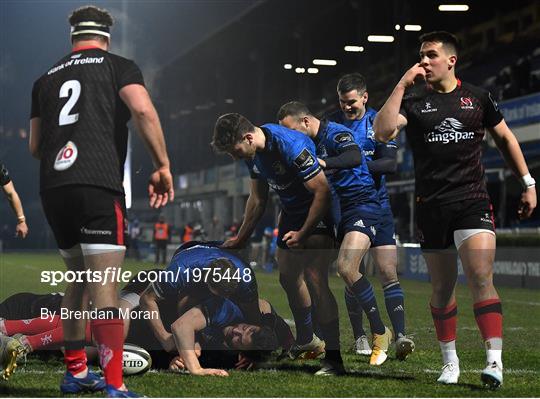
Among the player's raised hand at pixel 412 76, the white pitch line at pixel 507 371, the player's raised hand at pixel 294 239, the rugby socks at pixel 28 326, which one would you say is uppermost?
the player's raised hand at pixel 412 76

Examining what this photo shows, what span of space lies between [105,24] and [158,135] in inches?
28.9

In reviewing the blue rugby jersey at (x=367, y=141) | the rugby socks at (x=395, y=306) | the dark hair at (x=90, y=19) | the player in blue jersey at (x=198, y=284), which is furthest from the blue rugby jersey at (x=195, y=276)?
the dark hair at (x=90, y=19)

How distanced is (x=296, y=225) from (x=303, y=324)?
31.5 inches

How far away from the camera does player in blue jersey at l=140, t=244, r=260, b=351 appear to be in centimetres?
671

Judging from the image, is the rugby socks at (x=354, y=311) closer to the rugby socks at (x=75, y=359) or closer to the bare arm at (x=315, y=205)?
the bare arm at (x=315, y=205)

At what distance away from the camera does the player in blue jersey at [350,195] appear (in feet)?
23.8

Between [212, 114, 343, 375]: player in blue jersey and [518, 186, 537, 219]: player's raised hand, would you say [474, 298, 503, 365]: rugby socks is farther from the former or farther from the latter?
[212, 114, 343, 375]: player in blue jersey

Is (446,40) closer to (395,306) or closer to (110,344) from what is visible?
(395,306)

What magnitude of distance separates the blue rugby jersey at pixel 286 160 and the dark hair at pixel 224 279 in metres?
0.61

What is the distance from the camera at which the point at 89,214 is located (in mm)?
5070

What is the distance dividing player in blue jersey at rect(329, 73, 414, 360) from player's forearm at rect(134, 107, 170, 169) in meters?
3.14

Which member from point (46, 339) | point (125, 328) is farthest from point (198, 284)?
point (46, 339)

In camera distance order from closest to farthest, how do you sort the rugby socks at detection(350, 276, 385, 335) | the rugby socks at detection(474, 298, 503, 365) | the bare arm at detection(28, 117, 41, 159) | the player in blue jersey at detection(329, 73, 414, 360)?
the bare arm at detection(28, 117, 41, 159) → the rugby socks at detection(474, 298, 503, 365) → the rugby socks at detection(350, 276, 385, 335) → the player in blue jersey at detection(329, 73, 414, 360)

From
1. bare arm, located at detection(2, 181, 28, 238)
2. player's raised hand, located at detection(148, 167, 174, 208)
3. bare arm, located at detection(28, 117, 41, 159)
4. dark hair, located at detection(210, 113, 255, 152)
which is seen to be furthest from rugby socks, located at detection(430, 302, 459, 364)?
bare arm, located at detection(2, 181, 28, 238)
